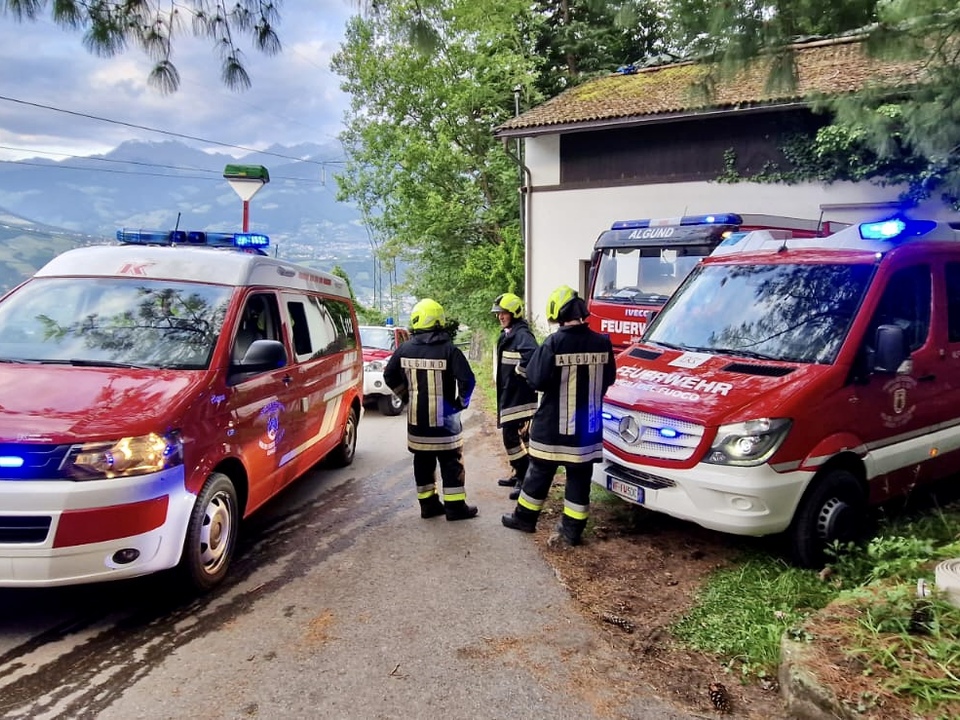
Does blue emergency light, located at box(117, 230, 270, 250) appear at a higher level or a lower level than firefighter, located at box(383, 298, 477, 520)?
higher

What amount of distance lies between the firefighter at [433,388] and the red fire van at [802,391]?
119 centimetres

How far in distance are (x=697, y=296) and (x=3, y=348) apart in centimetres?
497

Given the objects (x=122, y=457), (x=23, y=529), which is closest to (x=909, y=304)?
(x=122, y=457)

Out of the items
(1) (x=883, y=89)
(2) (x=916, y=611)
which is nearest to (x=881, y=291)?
(2) (x=916, y=611)

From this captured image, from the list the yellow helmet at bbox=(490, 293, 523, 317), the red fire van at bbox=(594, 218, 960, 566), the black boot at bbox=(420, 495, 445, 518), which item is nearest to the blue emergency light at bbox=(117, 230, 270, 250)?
the yellow helmet at bbox=(490, 293, 523, 317)

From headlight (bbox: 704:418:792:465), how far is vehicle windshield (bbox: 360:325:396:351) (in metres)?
9.05

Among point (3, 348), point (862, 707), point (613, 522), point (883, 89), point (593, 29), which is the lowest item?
point (613, 522)

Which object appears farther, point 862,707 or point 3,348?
point 3,348

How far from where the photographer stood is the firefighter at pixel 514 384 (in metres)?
5.91

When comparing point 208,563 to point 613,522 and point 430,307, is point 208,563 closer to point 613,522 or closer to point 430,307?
point 430,307

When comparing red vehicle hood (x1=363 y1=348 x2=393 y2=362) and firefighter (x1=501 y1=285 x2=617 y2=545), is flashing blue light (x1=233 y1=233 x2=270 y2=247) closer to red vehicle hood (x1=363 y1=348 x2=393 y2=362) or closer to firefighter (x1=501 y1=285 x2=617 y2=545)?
firefighter (x1=501 y1=285 x2=617 y2=545)

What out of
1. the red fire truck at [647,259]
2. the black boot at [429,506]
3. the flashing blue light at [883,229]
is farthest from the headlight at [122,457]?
the red fire truck at [647,259]

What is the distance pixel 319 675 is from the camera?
308cm

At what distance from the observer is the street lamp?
865 centimetres
